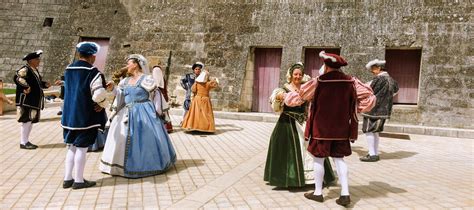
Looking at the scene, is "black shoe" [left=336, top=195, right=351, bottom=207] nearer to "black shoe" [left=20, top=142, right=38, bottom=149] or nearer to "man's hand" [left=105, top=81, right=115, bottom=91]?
"man's hand" [left=105, top=81, right=115, bottom=91]

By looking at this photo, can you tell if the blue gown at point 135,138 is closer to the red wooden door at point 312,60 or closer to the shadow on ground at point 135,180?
the shadow on ground at point 135,180

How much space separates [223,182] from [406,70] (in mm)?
9237

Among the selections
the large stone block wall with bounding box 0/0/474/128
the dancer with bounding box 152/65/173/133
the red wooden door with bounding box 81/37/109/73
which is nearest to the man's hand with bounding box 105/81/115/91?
the dancer with bounding box 152/65/173/133

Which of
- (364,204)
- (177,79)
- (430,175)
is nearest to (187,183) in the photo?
(364,204)

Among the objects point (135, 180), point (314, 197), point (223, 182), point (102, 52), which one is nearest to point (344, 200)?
Answer: point (314, 197)

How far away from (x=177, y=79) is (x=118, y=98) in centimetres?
892

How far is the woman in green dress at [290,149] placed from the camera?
4.74m

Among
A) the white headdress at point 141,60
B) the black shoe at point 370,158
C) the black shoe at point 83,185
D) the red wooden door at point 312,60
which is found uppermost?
the red wooden door at point 312,60

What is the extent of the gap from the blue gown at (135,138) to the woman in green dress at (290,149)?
5.02 ft

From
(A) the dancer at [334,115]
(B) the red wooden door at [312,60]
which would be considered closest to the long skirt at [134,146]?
(A) the dancer at [334,115]

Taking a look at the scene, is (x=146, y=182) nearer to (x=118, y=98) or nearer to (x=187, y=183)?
(x=187, y=183)

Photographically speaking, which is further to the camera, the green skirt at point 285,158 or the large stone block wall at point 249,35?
the large stone block wall at point 249,35

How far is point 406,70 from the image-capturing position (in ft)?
40.1

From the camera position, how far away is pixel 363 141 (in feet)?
29.2
